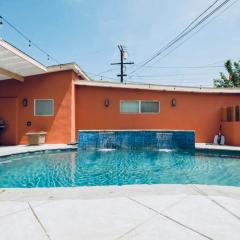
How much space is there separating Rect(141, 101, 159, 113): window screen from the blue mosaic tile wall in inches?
81.1

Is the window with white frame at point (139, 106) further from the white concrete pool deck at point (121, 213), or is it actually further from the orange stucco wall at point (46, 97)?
the white concrete pool deck at point (121, 213)

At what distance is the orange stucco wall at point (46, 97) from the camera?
39.6 feet

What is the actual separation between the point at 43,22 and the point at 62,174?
30.7ft

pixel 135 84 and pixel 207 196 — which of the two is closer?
pixel 207 196

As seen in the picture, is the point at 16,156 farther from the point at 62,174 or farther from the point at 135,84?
the point at 135,84

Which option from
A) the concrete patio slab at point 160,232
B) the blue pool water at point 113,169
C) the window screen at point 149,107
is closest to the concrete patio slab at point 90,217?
the concrete patio slab at point 160,232

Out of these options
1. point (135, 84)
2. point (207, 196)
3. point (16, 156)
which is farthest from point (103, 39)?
point (207, 196)

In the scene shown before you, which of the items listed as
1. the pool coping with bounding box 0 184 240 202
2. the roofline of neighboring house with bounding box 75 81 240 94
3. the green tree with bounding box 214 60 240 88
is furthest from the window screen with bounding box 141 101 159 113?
the green tree with bounding box 214 60 240 88

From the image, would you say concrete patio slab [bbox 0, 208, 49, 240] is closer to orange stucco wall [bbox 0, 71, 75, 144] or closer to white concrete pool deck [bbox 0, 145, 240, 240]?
white concrete pool deck [bbox 0, 145, 240, 240]

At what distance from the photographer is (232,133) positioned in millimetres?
11688

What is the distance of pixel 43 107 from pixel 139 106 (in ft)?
16.6

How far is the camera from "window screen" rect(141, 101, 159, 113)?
43.1 feet

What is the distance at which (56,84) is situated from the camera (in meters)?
12.1

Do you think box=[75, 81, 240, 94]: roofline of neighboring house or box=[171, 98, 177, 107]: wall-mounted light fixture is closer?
box=[75, 81, 240, 94]: roofline of neighboring house
